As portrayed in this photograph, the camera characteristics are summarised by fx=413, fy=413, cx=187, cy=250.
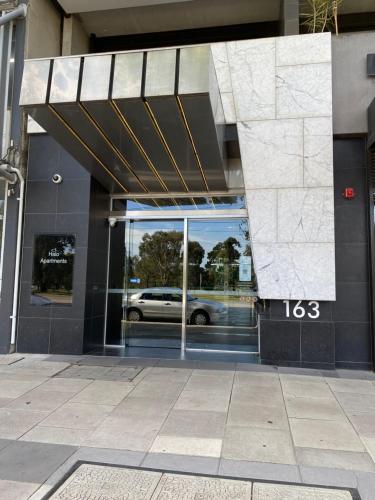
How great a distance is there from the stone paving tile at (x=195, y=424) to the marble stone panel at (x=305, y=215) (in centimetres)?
355

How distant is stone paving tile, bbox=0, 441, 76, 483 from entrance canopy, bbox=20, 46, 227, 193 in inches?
159

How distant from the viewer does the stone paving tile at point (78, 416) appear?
4559mm

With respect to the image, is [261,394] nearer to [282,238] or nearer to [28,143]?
[282,238]

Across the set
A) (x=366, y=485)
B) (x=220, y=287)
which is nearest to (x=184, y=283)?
(x=220, y=287)

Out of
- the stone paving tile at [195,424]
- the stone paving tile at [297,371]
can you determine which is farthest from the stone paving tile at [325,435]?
the stone paving tile at [297,371]

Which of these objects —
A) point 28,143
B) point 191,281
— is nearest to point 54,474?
point 191,281

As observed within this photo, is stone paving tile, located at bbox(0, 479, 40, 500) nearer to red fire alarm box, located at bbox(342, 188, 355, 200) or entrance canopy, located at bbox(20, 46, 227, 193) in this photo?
entrance canopy, located at bbox(20, 46, 227, 193)

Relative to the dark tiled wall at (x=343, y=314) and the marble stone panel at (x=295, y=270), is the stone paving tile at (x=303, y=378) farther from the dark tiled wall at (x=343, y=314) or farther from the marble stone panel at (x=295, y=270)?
the marble stone panel at (x=295, y=270)

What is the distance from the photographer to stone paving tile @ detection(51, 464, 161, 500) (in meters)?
3.18

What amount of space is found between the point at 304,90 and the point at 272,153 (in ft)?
3.95

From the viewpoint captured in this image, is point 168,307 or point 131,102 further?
point 168,307

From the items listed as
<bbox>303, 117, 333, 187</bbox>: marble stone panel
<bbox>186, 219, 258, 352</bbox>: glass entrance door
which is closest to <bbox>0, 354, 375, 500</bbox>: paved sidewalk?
<bbox>186, 219, 258, 352</bbox>: glass entrance door

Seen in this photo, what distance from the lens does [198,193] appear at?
8.78 metres

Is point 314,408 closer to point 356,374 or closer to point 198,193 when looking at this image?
point 356,374
